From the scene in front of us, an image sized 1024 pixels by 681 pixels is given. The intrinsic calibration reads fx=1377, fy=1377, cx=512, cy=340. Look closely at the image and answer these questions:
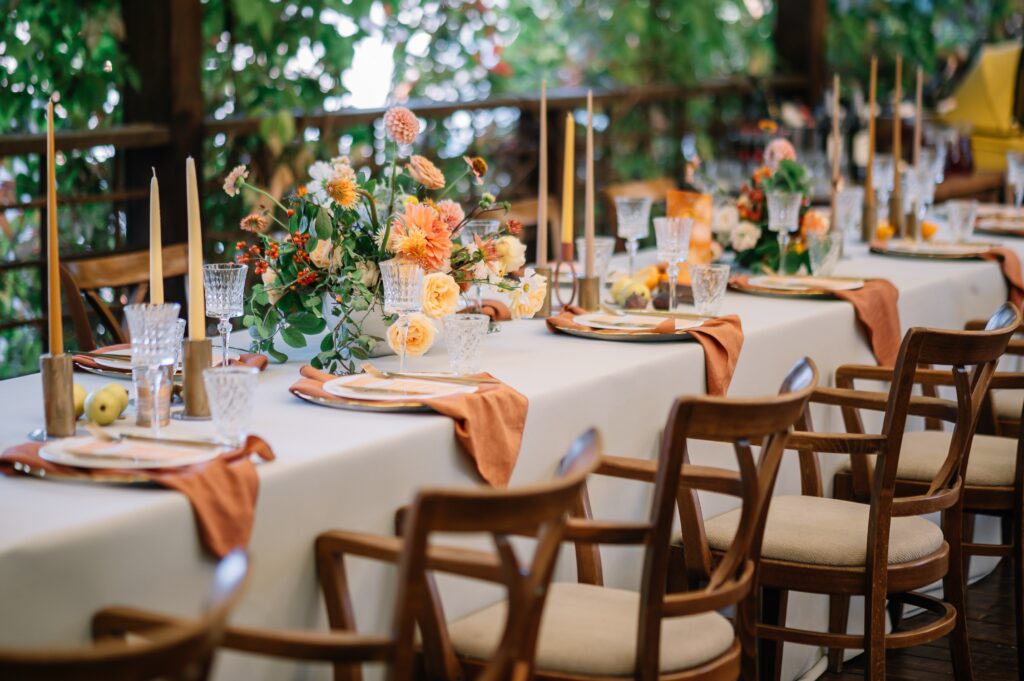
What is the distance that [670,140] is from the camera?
23.1 feet

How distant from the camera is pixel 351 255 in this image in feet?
8.09

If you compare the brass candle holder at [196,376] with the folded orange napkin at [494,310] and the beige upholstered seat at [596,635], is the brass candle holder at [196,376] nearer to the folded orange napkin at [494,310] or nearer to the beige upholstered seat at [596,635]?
the beige upholstered seat at [596,635]

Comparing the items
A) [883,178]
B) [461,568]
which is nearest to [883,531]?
[461,568]

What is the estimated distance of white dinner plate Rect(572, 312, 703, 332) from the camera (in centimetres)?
285

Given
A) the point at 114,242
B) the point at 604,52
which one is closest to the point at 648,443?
the point at 114,242

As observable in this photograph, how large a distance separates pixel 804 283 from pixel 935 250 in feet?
2.95

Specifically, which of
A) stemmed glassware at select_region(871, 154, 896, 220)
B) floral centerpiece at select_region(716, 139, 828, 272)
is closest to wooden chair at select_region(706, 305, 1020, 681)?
floral centerpiece at select_region(716, 139, 828, 272)

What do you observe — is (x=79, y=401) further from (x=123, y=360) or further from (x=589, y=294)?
(x=589, y=294)

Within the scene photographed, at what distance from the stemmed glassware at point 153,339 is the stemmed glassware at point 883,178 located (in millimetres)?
3215

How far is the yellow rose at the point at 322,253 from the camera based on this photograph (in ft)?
8.04

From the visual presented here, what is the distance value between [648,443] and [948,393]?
161cm

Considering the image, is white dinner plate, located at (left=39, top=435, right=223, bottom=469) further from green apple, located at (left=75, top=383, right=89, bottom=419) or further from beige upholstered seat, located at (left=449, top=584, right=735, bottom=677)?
beige upholstered seat, located at (left=449, top=584, right=735, bottom=677)

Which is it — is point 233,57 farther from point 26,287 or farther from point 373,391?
point 373,391

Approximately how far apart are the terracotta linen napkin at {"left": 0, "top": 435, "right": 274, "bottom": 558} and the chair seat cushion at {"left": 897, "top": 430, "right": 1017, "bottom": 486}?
1751 millimetres
